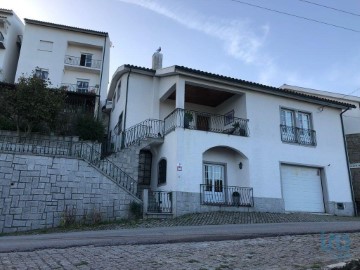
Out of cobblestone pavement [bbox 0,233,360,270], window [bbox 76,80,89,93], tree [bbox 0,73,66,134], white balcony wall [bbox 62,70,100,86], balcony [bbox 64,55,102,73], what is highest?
balcony [bbox 64,55,102,73]

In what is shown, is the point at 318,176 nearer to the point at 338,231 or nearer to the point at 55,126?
Answer: the point at 338,231

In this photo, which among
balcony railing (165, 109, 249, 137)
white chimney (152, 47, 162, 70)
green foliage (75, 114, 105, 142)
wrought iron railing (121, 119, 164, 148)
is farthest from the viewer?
white chimney (152, 47, 162, 70)

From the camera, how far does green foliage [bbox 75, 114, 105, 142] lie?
1991cm

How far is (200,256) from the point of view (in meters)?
5.84

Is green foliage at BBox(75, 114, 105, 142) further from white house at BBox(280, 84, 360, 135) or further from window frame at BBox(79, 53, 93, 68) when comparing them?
white house at BBox(280, 84, 360, 135)

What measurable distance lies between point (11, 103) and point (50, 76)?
12122mm

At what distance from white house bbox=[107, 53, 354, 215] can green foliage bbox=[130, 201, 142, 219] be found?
1124 millimetres

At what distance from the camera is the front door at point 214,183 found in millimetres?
16458

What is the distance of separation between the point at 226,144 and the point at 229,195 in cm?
257

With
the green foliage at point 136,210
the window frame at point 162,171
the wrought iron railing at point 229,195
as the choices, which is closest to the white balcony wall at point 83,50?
the window frame at point 162,171

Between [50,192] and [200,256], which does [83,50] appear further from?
[200,256]

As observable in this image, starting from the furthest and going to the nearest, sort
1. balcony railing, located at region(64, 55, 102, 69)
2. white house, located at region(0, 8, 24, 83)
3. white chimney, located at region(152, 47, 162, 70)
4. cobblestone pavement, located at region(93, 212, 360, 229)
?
balcony railing, located at region(64, 55, 102, 69) → white house, located at region(0, 8, 24, 83) → white chimney, located at region(152, 47, 162, 70) → cobblestone pavement, located at region(93, 212, 360, 229)

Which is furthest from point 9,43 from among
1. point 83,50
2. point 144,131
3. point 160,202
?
point 160,202

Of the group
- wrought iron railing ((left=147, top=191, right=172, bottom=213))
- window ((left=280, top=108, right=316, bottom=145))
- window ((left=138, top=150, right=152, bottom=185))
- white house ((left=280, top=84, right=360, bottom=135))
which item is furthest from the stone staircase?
white house ((left=280, top=84, right=360, bottom=135))
